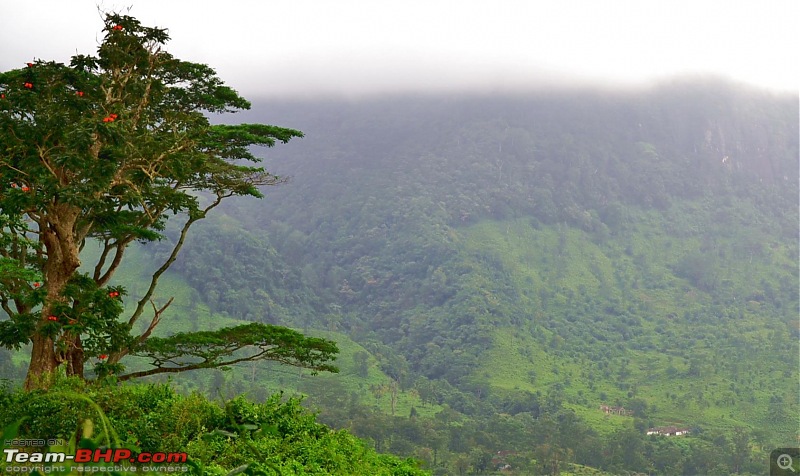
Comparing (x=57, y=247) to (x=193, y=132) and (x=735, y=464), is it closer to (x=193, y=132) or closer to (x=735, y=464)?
(x=193, y=132)

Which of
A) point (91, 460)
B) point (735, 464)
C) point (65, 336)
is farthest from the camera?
point (735, 464)

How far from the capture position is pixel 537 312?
141 metres

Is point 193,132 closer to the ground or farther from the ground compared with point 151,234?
farther from the ground

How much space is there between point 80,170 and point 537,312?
13354cm

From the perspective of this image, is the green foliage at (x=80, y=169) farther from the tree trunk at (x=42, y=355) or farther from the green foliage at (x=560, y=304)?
the green foliage at (x=560, y=304)

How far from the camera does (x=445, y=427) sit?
82500 millimetres

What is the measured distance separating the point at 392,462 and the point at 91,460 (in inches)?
372

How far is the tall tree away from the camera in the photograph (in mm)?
11500

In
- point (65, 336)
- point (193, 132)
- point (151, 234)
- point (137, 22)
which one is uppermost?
point (137, 22)

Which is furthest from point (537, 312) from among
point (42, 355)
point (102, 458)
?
point (102, 458)

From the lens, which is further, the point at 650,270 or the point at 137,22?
the point at 650,270

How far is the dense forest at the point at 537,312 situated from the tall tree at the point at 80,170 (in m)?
41.7

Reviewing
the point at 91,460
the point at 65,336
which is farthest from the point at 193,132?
the point at 91,460

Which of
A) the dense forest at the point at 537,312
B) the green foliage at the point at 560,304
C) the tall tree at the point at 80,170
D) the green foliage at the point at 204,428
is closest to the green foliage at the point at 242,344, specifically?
the tall tree at the point at 80,170
